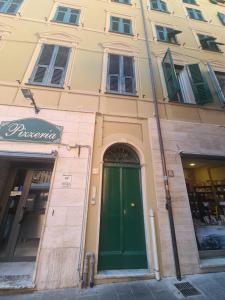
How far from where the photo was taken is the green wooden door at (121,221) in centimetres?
416

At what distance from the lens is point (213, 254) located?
15.3 ft

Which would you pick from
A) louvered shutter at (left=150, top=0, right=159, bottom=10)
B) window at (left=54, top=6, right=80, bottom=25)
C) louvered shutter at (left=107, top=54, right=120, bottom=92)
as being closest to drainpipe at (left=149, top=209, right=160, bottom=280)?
louvered shutter at (left=107, top=54, right=120, bottom=92)

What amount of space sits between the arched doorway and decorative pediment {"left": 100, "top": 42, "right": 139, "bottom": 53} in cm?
486

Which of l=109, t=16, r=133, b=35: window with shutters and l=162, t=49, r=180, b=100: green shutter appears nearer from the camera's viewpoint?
l=162, t=49, r=180, b=100: green shutter

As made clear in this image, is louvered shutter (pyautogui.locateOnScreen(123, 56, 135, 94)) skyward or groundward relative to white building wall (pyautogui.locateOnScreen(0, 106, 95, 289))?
skyward

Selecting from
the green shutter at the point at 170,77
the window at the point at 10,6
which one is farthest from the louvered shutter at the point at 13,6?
the green shutter at the point at 170,77

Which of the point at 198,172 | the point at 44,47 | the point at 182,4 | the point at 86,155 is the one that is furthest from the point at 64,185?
the point at 182,4

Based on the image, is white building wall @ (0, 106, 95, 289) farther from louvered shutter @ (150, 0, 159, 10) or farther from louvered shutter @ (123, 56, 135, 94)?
louvered shutter @ (150, 0, 159, 10)

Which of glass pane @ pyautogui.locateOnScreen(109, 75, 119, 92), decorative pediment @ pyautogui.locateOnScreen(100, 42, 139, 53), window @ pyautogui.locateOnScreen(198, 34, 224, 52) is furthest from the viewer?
window @ pyautogui.locateOnScreen(198, 34, 224, 52)

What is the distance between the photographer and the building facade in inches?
163

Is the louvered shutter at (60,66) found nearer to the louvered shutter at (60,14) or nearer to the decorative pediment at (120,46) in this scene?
the decorative pediment at (120,46)

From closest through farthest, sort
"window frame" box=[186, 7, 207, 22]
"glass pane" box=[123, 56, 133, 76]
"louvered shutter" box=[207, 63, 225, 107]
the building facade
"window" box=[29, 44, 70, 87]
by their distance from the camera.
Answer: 1. the building facade
2. "window" box=[29, 44, 70, 87]
3. "louvered shutter" box=[207, 63, 225, 107]
4. "glass pane" box=[123, 56, 133, 76]
5. "window frame" box=[186, 7, 207, 22]

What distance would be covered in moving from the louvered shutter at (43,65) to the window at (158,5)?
7493 millimetres

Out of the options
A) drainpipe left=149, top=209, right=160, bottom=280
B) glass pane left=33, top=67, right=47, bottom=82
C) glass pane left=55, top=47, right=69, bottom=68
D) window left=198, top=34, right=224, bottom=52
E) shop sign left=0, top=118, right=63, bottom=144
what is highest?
window left=198, top=34, right=224, bottom=52
